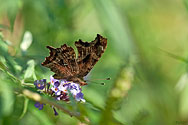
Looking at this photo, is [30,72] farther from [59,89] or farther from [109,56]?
[109,56]

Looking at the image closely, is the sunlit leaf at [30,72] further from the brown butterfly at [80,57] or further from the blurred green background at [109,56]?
the brown butterfly at [80,57]

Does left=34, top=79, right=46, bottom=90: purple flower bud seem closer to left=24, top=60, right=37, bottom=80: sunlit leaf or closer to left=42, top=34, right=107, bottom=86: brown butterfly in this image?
left=24, top=60, right=37, bottom=80: sunlit leaf

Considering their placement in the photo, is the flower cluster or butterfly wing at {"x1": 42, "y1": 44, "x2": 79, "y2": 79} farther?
butterfly wing at {"x1": 42, "y1": 44, "x2": 79, "y2": 79}

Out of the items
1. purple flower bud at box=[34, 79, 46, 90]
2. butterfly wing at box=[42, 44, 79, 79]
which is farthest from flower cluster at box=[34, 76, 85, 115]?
butterfly wing at box=[42, 44, 79, 79]

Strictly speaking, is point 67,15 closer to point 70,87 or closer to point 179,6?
point 70,87

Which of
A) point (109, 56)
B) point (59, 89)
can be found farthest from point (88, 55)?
point (109, 56)

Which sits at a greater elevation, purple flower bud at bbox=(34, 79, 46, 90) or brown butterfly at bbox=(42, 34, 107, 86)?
brown butterfly at bbox=(42, 34, 107, 86)

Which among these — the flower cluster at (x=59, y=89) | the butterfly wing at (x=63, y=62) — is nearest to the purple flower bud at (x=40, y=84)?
the flower cluster at (x=59, y=89)
